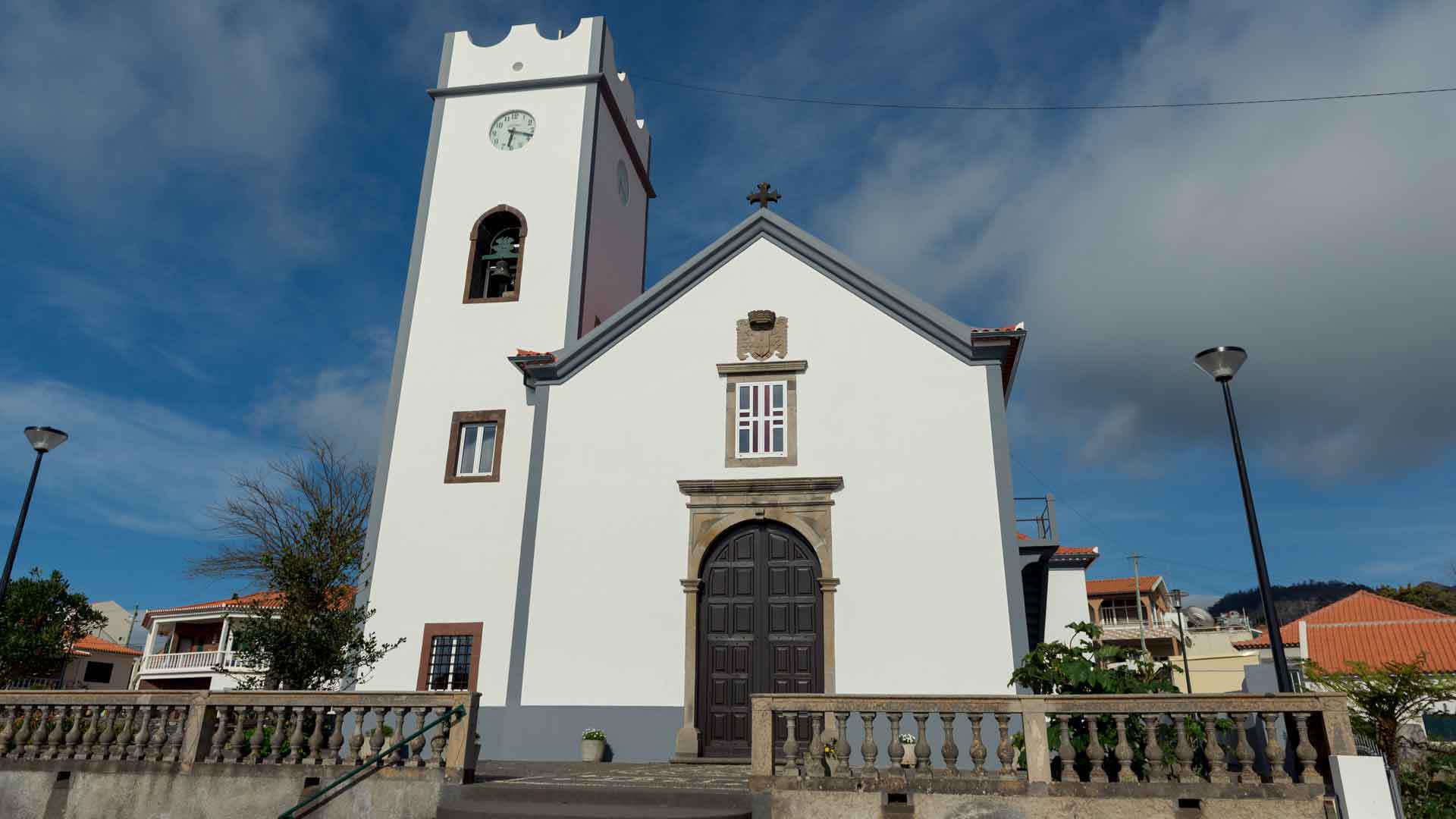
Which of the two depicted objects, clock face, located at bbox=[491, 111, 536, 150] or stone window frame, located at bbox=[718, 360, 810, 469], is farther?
clock face, located at bbox=[491, 111, 536, 150]

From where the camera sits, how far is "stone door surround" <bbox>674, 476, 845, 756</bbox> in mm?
14773

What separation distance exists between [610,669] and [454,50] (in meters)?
15.8

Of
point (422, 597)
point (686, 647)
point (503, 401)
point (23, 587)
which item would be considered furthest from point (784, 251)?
point (23, 587)

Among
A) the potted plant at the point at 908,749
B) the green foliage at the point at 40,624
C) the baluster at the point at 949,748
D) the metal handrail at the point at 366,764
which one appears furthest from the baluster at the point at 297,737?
the green foliage at the point at 40,624

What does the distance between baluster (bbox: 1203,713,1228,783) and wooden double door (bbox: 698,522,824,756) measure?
6.85 meters

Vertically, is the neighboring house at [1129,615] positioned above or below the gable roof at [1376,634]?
above

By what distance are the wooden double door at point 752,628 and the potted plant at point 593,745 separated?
5.15ft

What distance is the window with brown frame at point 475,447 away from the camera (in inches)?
691

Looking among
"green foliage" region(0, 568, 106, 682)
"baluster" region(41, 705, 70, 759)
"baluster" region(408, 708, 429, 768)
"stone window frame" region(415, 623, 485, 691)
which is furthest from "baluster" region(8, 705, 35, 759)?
"green foliage" region(0, 568, 106, 682)

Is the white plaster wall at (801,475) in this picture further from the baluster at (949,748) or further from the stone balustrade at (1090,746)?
the baluster at (949,748)

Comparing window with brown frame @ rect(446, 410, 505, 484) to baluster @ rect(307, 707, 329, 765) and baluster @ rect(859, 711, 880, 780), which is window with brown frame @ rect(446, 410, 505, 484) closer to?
baluster @ rect(307, 707, 329, 765)

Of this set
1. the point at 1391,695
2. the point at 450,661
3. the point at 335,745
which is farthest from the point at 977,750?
the point at 450,661

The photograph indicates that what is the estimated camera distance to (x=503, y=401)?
1811cm

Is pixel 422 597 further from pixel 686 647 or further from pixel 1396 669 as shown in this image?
pixel 1396 669
